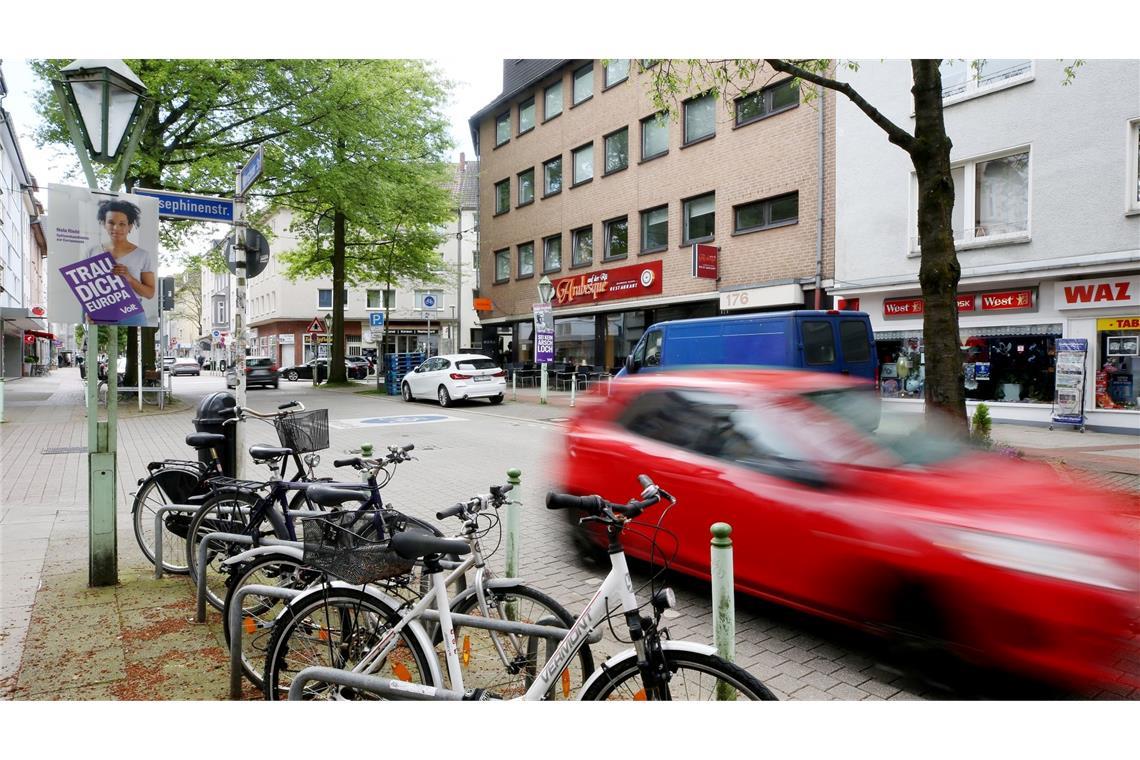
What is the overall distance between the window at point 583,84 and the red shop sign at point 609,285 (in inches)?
264

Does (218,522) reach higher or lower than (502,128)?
lower

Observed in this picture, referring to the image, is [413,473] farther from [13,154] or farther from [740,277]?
[13,154]

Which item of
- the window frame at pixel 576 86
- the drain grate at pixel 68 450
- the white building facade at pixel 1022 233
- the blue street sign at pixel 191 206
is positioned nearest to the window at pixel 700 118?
the white building facade at pixel 1022 233

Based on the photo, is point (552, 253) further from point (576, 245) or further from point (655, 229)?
point (655, 229)

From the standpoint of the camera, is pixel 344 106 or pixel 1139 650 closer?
pixel 1139 650

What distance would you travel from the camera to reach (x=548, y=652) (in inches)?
112

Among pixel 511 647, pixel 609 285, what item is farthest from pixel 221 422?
pixel 609 285

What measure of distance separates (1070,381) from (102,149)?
15.7m

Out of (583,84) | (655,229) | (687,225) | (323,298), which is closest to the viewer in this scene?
(687,225)

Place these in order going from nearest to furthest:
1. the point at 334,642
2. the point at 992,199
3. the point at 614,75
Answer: the point at 334,642 → the point at 992,199 → the point at 614,75

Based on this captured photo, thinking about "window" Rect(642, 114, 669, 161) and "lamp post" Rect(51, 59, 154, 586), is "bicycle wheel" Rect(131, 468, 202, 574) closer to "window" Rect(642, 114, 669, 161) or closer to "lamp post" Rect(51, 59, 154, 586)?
"lamp post" Rect(51, 59, 154, 586)

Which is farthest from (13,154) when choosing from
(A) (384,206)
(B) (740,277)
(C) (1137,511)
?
(C) (1137,511)

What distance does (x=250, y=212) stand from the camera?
2423 cm

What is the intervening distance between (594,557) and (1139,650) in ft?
10.9
